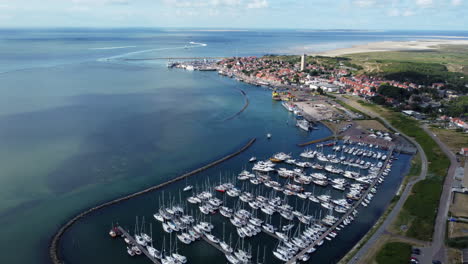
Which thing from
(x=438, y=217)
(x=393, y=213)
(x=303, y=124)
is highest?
(x=303, y=124)

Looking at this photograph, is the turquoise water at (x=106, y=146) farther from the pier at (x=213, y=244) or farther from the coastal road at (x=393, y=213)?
the coastal road at (x=393, y=213)

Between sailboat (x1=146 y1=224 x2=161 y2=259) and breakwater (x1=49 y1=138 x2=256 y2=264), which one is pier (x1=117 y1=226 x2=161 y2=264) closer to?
sailboat (x1=146 y1=224 x2=161 y2=259)

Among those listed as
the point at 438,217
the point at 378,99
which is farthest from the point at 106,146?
the point at 378,99

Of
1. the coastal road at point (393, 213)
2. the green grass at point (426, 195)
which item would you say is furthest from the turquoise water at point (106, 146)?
the green grass at point (426, 195)

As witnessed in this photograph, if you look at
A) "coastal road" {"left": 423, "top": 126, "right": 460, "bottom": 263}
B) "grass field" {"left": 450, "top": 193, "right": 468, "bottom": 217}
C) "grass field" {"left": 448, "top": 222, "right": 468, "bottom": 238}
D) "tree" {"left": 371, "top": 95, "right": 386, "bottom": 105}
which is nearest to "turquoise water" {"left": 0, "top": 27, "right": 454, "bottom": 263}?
"coastal road" {"left": 423, "top": 126, "right": 460, "bottom": 263}

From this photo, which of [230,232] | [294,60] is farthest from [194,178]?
[294,60]

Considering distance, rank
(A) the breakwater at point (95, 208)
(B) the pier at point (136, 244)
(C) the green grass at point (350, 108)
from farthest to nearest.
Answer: (C) the green grass at point (350, 108)
(A) the breakwater at point (95, 208)
(B) the pier at point (136, 244)

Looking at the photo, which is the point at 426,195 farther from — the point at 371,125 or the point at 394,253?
the point at 371,125
